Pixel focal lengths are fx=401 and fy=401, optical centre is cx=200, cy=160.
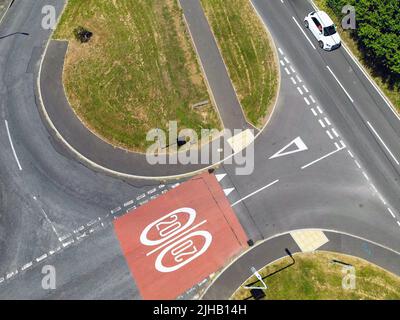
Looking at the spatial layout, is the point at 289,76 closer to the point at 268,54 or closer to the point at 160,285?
the point at 268,54

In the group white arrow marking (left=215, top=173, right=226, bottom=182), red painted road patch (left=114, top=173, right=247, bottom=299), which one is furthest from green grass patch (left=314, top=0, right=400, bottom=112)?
red painted road patch (left=114, top=173, right=247, bottom=299)

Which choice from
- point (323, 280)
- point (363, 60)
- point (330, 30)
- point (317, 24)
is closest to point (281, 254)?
point (323, 280)

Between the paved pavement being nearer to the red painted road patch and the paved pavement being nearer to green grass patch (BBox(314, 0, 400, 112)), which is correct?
the red painted road patch

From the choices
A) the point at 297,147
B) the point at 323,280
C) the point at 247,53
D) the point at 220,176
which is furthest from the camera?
the point at 247,53

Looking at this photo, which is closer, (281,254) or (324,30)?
(281,254)

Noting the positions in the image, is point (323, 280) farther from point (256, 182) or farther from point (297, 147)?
point (297, 147)

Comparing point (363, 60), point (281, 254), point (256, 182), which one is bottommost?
point (281, 254)

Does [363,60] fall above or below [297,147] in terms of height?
above
